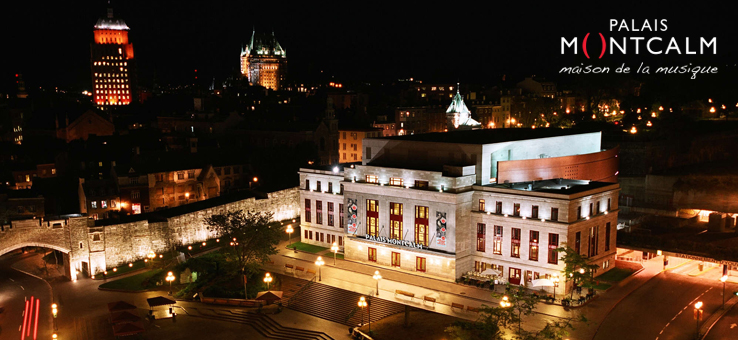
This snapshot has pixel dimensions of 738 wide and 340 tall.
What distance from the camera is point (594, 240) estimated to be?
60.7 metres

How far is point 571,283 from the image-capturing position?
57.2 meters

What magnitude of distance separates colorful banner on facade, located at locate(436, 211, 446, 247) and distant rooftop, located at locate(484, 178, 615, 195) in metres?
5.45

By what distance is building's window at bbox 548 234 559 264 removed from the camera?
188 feet

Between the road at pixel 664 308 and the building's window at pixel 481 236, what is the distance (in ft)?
45.5

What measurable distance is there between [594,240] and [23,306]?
178 ft

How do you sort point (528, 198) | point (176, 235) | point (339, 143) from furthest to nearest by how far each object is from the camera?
point (339, 143), point (176, 235), point (528, 198)

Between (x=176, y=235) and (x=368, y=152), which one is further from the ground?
(x=368, y=152)

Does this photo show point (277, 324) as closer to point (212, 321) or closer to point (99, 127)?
point (212, 321)

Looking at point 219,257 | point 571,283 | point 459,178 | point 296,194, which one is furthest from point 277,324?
point 296,194

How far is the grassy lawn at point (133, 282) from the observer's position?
63.2 metres

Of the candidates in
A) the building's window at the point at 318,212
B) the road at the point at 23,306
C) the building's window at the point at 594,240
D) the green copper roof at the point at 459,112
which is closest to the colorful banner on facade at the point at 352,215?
the building's window at the point at 318,212

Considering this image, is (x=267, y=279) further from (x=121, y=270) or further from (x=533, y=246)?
(x=533, y=246)

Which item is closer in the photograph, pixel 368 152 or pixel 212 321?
pixel 212 321

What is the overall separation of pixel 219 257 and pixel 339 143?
63609mm
